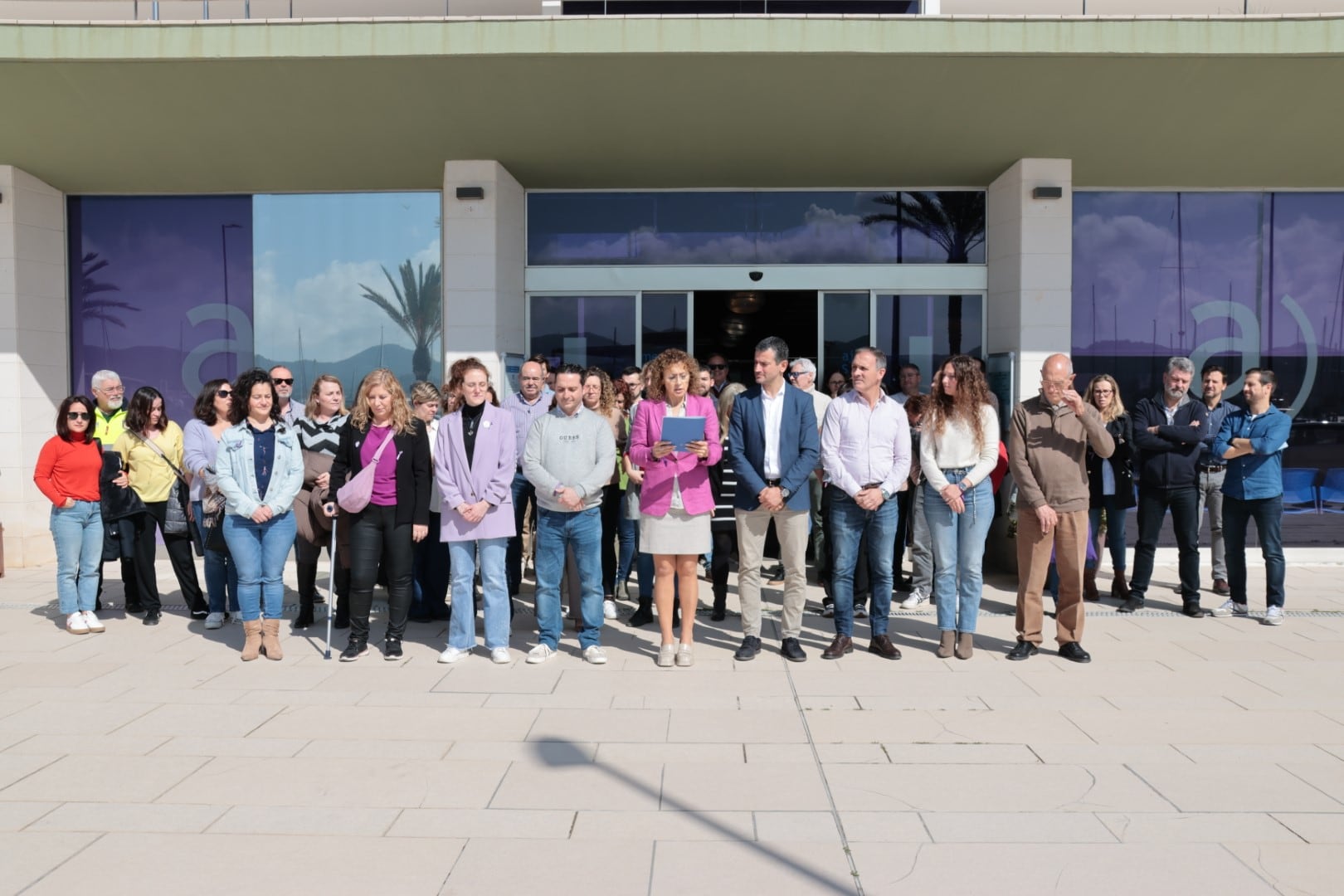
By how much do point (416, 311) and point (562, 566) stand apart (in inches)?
209

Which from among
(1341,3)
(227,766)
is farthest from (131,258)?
(1341,3)

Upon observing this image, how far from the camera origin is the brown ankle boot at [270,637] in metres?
6.29

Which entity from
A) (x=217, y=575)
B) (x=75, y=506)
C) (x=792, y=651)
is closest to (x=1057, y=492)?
(x=792, y=651)

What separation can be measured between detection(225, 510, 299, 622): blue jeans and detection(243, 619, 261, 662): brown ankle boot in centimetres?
3

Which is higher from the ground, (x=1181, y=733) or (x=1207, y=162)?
(x=1207, y=162)

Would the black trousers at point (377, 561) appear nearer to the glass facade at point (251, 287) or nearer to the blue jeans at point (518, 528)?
the blue jeans at point (518, 528)

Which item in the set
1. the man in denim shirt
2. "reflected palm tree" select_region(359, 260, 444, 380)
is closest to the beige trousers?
the man in denim shirt

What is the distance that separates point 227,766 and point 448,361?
583cm

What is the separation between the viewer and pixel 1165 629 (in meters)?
7.10

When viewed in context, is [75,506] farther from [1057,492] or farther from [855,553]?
[1057,492]

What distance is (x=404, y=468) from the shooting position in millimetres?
6324

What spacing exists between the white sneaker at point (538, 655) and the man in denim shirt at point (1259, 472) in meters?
5.14

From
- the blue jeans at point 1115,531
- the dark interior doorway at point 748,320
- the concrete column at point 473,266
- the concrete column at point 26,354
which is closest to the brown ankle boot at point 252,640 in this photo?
the concrete column at point 473,266

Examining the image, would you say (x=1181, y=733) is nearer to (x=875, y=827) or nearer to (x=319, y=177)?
(x=875, y=827)
